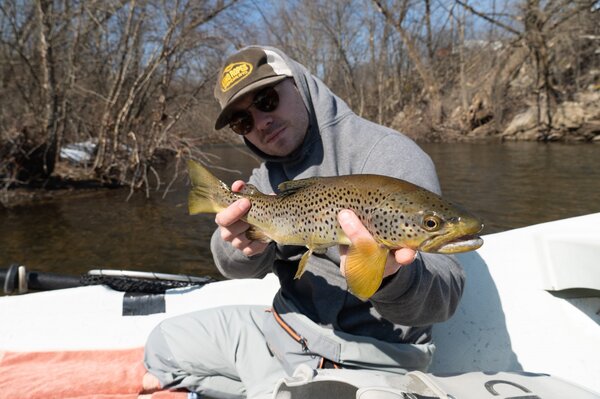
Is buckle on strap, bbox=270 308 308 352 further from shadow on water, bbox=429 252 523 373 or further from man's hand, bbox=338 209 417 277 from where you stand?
shadow on water, bbox=429 252 523 373

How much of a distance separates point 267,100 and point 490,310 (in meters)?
2.34

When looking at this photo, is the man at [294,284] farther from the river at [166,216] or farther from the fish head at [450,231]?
the river at [166,216]

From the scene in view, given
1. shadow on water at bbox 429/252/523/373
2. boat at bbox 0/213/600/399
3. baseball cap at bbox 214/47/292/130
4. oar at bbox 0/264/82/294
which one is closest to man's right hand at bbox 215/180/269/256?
baseball cap at bbox 214/47/292/130

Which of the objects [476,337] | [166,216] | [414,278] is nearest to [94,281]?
[414,278]

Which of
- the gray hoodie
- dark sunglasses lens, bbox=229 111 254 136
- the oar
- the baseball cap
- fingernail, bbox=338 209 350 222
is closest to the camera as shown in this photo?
fingernail, bbox=338 209 350 222

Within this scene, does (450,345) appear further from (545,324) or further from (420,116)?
(420,116)

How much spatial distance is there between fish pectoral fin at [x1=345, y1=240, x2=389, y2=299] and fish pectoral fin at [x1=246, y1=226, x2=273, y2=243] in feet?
2.27

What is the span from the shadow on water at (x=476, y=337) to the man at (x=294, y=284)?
0.76m

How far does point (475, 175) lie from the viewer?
45.5 ft

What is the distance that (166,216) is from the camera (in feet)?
33.2

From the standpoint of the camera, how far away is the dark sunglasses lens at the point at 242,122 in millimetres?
2695

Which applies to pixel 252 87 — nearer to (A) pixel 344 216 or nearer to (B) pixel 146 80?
(A) pixel 344 216

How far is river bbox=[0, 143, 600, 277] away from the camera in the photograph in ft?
24.3

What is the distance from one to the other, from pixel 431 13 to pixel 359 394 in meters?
34.8
